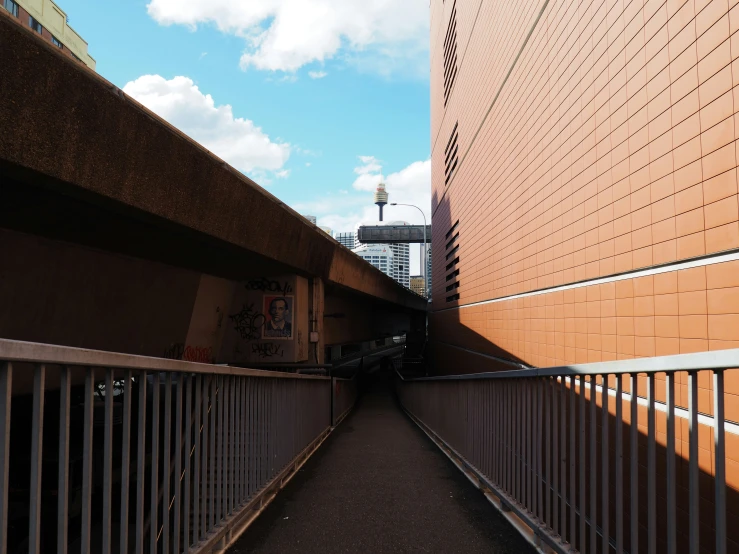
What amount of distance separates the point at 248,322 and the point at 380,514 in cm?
835

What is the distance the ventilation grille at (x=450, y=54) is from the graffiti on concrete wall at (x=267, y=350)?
11.9 m

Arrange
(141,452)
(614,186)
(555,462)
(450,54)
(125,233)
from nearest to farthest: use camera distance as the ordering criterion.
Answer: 1. (141,452)
2. (555,462)
3. (614,186)
4. (125,233)
5. (450,54)

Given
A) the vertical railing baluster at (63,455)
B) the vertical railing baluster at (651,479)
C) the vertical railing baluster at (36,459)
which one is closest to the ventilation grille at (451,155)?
the vertical railing baluster at (651,479)

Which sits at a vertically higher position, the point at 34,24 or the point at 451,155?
the point at 34,24

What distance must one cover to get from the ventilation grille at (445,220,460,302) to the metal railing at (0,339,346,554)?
33.2 feet

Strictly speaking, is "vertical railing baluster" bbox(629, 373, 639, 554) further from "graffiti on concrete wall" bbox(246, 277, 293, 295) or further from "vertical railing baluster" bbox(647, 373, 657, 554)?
"graffiti on concrete wall" bbox(246, 277, 293, 295)

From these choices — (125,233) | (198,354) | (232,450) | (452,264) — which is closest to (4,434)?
(232,450)

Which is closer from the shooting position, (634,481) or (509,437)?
(634,481)

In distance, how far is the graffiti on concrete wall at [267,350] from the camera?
1175 cm

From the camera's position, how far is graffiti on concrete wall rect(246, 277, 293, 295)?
11742 millimetres

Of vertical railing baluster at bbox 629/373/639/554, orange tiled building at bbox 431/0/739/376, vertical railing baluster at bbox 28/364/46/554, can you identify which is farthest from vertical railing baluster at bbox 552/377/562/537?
vertical railing baluster at bbox 28/364/46/554

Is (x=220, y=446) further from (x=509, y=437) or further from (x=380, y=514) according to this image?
(x=509, y=437)

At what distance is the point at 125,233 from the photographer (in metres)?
6.77

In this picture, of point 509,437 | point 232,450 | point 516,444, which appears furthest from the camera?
point 509,437
